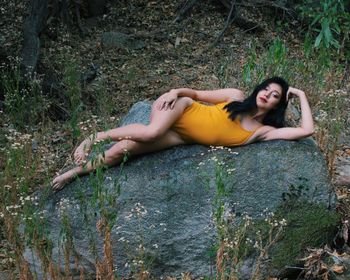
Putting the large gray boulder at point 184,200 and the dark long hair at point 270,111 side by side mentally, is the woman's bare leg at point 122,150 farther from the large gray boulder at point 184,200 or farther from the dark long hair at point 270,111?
the dark long hair at point 270,111

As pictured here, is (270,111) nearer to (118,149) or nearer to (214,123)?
(214,123)

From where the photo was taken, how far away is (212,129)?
14.0 feet

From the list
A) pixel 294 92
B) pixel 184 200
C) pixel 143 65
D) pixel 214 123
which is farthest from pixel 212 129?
pixel 143 65

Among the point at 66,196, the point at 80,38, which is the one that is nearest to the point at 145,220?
the point at 66,196

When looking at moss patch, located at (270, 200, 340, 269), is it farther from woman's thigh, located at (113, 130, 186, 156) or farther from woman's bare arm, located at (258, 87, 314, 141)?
woman's thigh, located at (113, 130, 186, 156)

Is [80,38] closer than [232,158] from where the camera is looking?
→ No

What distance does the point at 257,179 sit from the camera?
13.3ft

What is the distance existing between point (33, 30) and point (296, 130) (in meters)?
3.65

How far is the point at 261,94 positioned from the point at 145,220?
1.25 metres

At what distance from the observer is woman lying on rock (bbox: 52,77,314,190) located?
4.17 m

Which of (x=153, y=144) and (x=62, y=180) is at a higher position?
(x=153, y=144)

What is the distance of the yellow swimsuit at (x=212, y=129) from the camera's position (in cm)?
426

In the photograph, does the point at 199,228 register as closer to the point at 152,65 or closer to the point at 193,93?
the point at 193,93

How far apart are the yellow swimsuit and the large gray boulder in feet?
0.34
